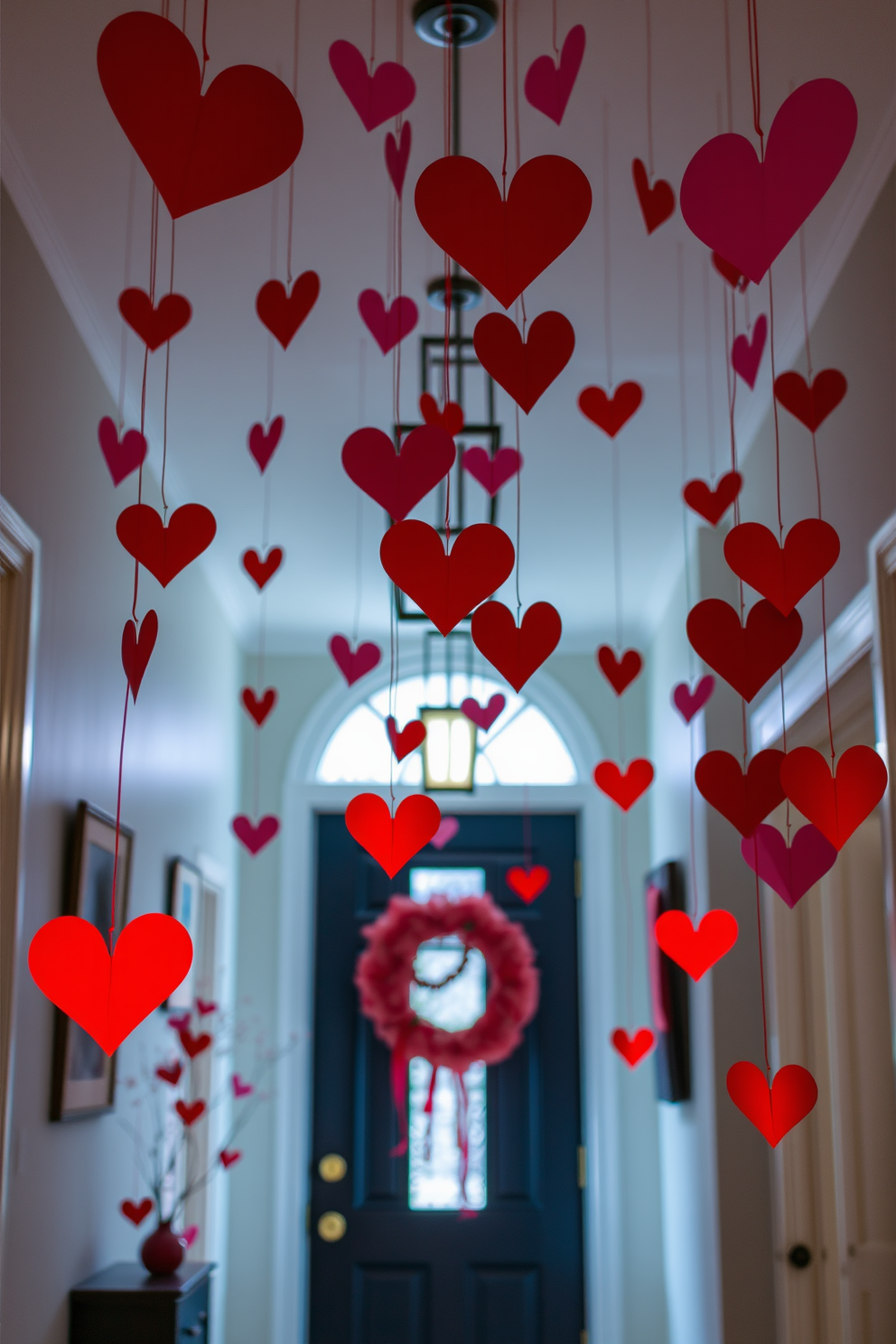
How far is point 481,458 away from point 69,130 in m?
0.91

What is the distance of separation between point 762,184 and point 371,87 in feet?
2.30

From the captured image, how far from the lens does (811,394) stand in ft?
6.65

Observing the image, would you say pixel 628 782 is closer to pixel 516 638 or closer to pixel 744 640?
pixel 744 640

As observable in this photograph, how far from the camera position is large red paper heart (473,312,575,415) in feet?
4.22

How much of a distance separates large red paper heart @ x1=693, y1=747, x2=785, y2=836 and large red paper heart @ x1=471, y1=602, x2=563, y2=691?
257 mm

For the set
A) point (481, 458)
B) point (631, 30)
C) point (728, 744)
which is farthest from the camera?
point (728, 744)

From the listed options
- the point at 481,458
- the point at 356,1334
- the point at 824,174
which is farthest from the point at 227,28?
the point at 356,1334

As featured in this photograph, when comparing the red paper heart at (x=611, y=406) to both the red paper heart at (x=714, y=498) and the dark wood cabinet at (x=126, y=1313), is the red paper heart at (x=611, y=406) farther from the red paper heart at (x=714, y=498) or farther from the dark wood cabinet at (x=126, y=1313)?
the dark wood cabinet at (x=126, y=1313)

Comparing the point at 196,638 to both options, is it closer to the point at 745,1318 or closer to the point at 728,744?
the point at 728,744

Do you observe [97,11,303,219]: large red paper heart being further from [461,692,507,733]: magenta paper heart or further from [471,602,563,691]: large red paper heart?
[461,692,507,733]: magenta paper heart

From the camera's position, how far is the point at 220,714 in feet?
15.5

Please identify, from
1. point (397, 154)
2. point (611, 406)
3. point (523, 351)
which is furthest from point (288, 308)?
point (523, 351)

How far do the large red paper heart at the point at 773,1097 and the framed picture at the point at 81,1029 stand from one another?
4.53ft

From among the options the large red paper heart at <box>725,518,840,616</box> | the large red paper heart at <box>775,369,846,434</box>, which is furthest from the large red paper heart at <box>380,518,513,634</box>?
the large red paper heart at <box>775,369,846,434</box>
